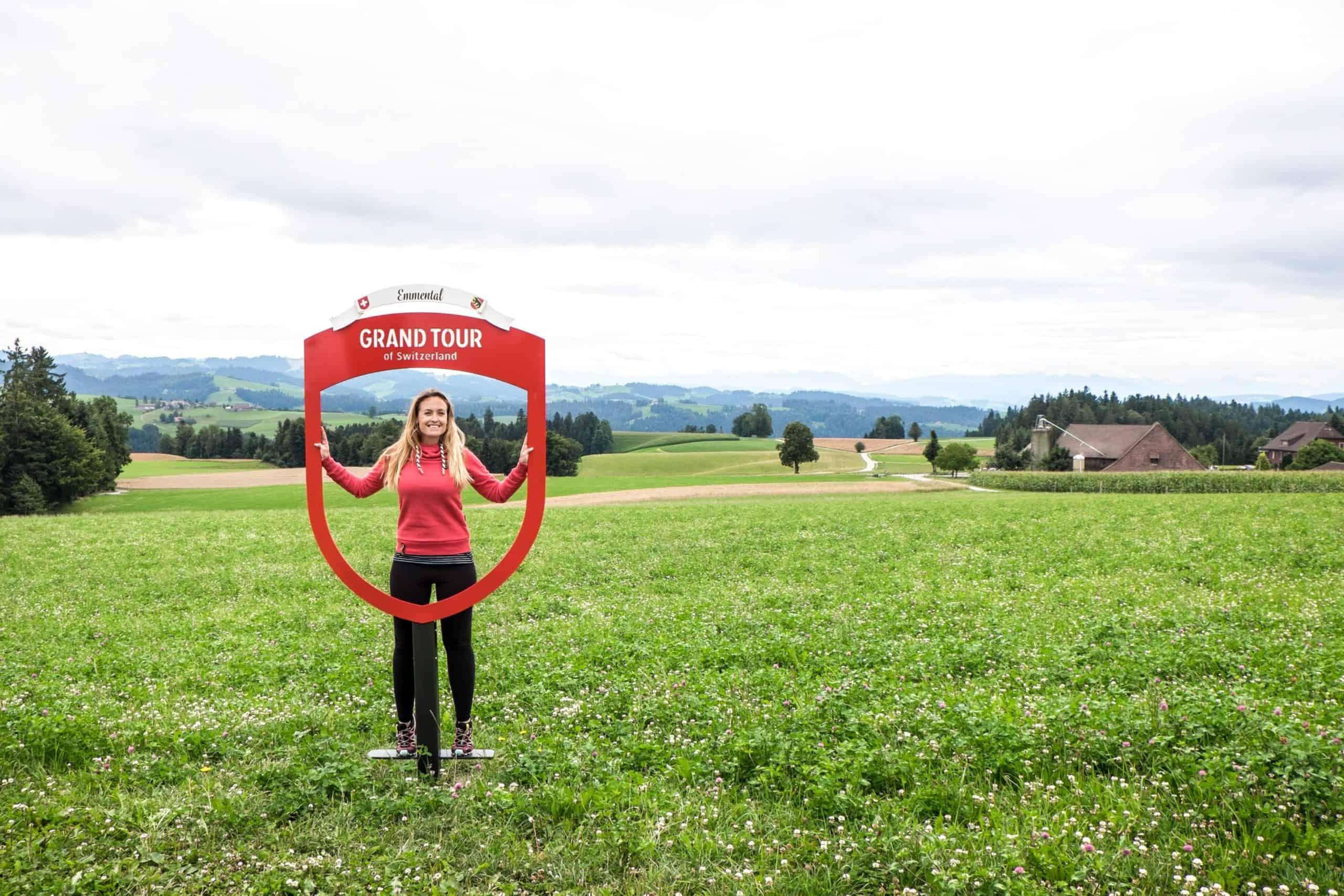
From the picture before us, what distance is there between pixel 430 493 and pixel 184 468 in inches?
5279

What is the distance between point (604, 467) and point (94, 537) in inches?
4081

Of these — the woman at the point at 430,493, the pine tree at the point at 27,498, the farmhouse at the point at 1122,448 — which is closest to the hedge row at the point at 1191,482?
the farmhouse at the point at 1122,448

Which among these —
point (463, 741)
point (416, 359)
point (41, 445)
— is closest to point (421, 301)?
point (416, 359)

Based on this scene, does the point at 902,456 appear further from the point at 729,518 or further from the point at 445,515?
the point at 445,515

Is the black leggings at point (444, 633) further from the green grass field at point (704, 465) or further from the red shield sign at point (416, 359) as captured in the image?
the green grass field at point (704, 465)

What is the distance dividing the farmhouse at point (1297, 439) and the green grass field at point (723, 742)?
178 metres

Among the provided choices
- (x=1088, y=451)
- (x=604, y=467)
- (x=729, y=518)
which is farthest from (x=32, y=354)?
(x=1088, y=451)

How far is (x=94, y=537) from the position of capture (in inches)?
1030

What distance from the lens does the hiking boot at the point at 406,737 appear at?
7.96 m

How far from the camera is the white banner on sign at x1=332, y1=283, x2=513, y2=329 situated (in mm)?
7543

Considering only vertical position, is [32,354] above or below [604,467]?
above

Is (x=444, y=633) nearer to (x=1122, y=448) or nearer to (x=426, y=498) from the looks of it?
(x=426, y=498)

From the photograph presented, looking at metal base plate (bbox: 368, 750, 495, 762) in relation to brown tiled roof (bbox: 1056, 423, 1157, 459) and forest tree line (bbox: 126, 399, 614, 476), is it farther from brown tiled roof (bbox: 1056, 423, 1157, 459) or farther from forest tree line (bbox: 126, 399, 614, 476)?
brown tiled roof (bbox: 1056, 423, 1157, 459)

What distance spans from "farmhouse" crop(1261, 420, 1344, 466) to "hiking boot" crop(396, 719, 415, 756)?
18590 centimetres
